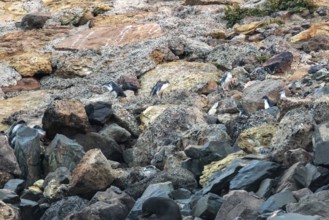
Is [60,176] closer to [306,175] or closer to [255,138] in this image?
[255,138]

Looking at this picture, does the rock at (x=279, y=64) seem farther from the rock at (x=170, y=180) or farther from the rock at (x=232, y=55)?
the rock at (x=170, y=180)

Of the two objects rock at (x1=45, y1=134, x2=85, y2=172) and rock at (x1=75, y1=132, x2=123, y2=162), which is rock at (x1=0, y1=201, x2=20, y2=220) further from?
rock at (x1=75, y1=132, x2=123, y2=162)

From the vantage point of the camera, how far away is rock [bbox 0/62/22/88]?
16.7 meters

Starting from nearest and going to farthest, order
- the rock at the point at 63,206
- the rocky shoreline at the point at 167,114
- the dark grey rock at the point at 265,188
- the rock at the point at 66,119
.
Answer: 1. the dark grey rock at the point at 265,188
2. the rocky shoreline at the point at 167,114
3. the rock at the point at 63,206
4. the rock at the point at 66,119

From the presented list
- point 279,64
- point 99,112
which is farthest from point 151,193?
point 279,64

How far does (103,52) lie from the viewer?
17875 mm

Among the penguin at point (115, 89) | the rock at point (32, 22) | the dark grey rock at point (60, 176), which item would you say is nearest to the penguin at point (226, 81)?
the penguin at point (115, 89)

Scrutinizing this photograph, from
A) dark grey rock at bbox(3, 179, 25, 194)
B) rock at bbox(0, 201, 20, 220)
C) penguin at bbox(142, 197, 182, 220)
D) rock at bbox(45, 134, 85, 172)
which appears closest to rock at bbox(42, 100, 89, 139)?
rock at bbox(45, 134, 85, 172)

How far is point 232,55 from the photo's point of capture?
51.9 ft

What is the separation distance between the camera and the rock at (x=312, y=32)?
656 inches

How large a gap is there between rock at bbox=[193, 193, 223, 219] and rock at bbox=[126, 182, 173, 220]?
2.10 feet

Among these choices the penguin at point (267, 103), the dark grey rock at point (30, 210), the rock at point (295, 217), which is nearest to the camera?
the rock at point (295, 217)

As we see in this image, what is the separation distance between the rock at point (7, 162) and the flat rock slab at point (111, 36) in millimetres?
7869

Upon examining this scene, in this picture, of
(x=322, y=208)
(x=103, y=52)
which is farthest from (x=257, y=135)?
(x=103, y=52)
